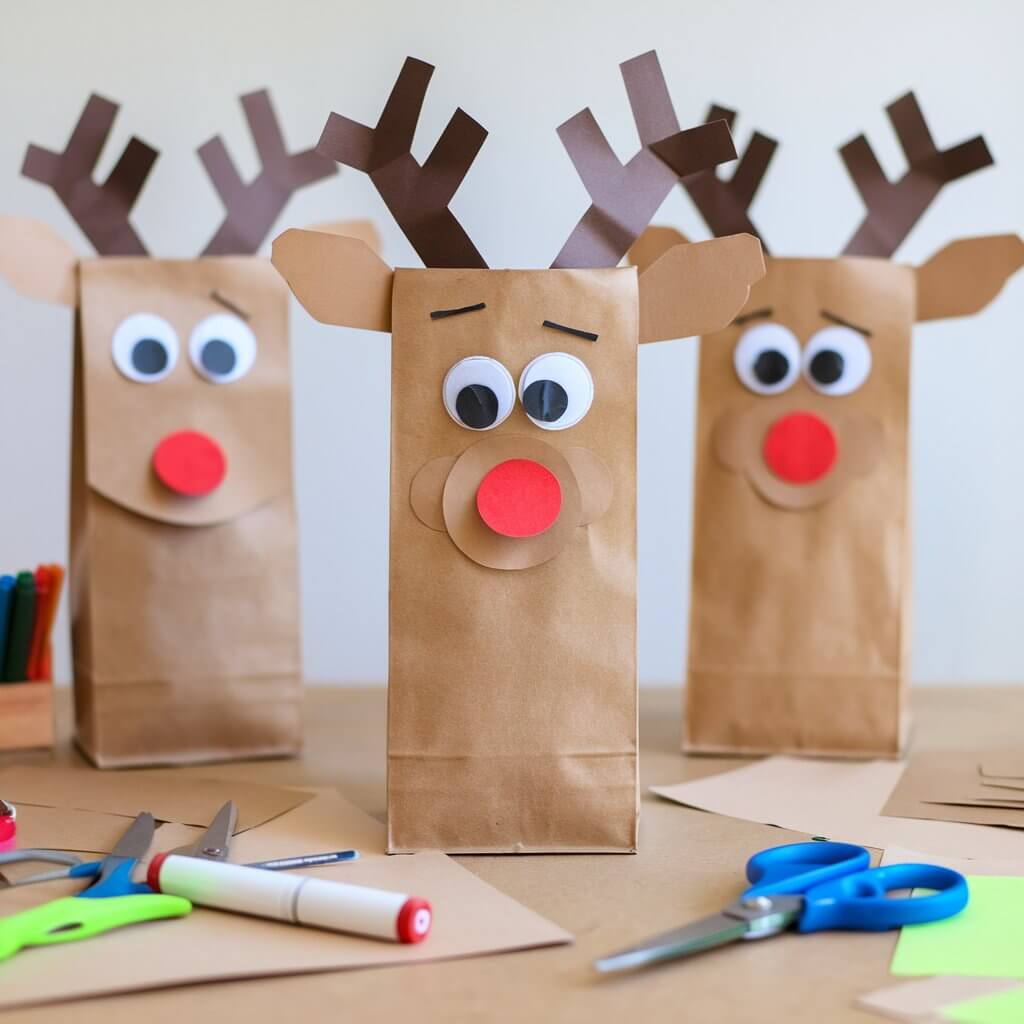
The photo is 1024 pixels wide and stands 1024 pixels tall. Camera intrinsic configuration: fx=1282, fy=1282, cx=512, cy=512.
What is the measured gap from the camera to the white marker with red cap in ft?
1.93

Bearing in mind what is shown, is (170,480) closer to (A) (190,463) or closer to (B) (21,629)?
(A) (190,463)

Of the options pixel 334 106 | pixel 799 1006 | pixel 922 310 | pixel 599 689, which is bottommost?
pixel 799 1006

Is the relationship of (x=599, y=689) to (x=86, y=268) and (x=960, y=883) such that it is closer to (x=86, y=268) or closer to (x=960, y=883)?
(x=960, y=883)

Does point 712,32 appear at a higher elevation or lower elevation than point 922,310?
higher

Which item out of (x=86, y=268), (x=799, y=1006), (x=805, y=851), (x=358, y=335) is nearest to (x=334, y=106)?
(x=358, y=335)

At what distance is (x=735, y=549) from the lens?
972 millimetres

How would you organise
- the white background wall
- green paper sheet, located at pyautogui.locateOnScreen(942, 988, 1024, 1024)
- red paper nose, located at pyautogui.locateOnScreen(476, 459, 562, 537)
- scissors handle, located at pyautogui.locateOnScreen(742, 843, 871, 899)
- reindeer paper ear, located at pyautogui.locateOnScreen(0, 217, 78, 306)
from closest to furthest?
1. green paper sheet, located at pyautogui.locateOnScreen(942, 988, 1024, 1024)
2. scissors handle, located at pyautogui.locateOnScreen(742, 843, 871, 899)
3. red paper nose, located at pyautogui.locateOnScreen(476, 459, 562, 537)
4. reindeer paper ear, located at pyautogui.locateOnScreen(0, 217, 78, 306)
5. the white background wall

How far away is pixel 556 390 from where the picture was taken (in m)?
0.74

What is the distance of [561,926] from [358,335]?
0.70m

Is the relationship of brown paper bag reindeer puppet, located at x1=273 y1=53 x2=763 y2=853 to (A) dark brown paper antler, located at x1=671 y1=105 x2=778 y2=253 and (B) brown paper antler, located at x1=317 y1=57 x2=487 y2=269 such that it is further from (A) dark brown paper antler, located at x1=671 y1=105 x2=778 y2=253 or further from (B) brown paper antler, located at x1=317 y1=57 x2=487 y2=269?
(A) dark brown paper antler, located at x1=671 y1=105 x2=778 y2=253

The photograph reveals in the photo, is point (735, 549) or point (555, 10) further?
point (555, 10)

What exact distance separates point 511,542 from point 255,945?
0.27 m

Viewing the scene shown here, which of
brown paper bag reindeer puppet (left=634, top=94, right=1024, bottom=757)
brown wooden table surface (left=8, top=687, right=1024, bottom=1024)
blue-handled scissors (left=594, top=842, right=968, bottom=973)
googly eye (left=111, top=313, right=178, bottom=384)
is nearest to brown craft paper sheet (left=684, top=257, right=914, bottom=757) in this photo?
brown paper bag reindeer puppet (left=634, top=94, right=1024, bottom=757)

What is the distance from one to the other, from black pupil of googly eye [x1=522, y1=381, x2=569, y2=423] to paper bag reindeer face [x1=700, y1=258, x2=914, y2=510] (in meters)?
0.26
